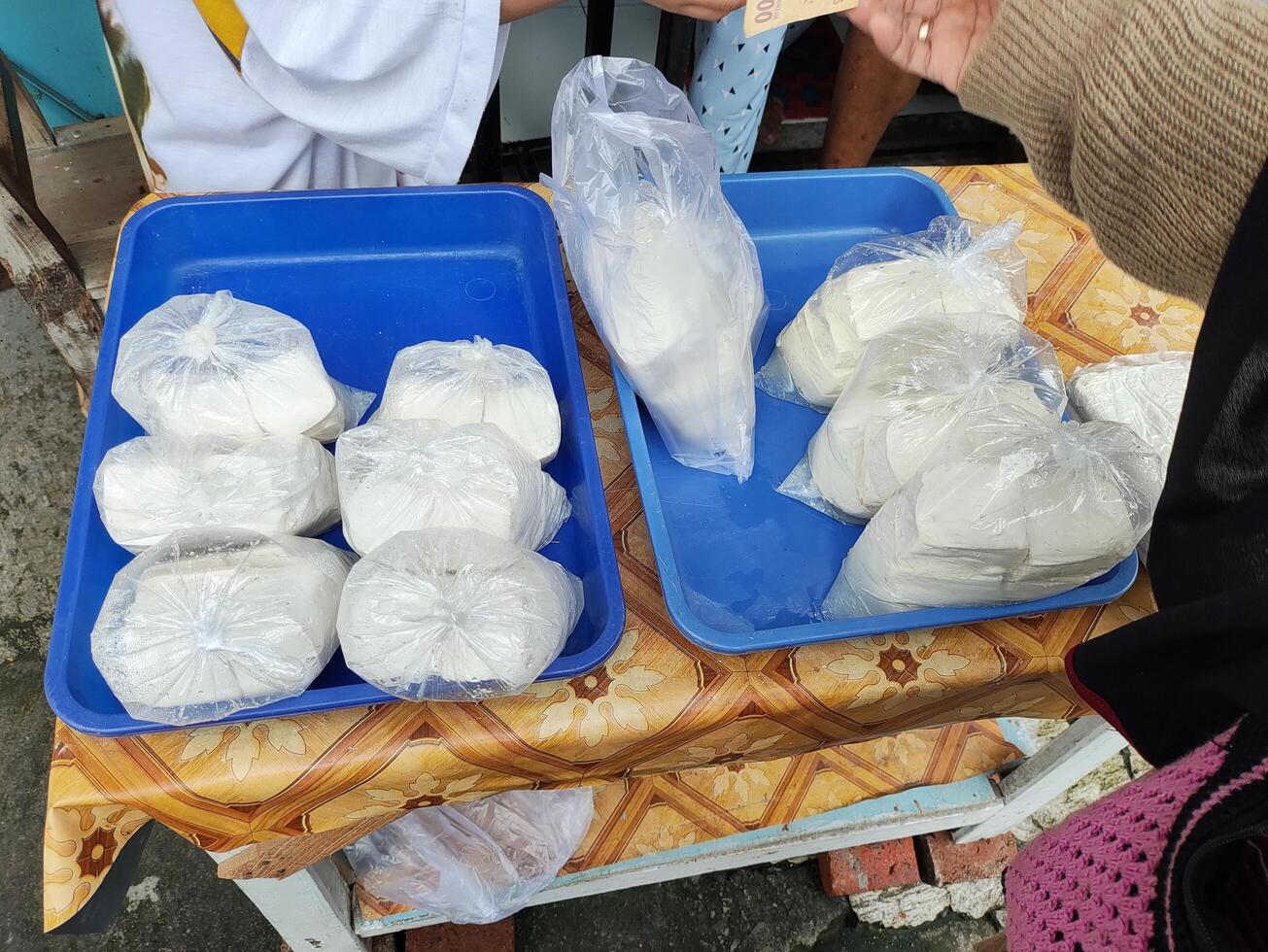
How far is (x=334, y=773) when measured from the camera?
676mm

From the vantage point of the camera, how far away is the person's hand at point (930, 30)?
0.77m

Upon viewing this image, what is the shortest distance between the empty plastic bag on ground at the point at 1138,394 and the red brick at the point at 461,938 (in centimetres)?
114

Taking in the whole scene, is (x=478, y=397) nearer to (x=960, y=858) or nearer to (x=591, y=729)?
(x=591, y=729)

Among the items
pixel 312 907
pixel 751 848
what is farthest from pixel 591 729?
pixel 751 848

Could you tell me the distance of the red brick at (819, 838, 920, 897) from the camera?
1.39 metres

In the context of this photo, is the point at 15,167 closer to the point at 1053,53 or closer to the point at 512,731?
the point at 512,731

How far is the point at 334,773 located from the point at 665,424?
1.53 ft

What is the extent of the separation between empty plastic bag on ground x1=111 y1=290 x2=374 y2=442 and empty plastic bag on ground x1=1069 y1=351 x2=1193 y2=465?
82cm

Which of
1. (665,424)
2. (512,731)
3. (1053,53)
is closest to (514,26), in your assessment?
(665,424)

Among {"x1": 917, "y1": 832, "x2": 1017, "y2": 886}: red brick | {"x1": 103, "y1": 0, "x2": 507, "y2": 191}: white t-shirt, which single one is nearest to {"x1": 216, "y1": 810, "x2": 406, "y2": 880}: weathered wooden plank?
{"x1": 103, "y1": 0, "x2": 507, "y2": 191}: white t-shirt

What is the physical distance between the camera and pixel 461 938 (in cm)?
128

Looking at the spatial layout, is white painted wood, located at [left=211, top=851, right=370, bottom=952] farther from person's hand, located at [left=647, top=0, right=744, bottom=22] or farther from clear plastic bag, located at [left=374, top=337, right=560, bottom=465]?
person's hand, located at [left=647, top=0, right=744, bottom=22]

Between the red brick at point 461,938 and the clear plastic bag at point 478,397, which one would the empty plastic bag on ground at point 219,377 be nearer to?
the clear plastic bag at point 478,397

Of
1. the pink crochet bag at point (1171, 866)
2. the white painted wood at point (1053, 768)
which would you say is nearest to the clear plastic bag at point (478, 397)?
the pink crochet bag at point (1171, 866)
